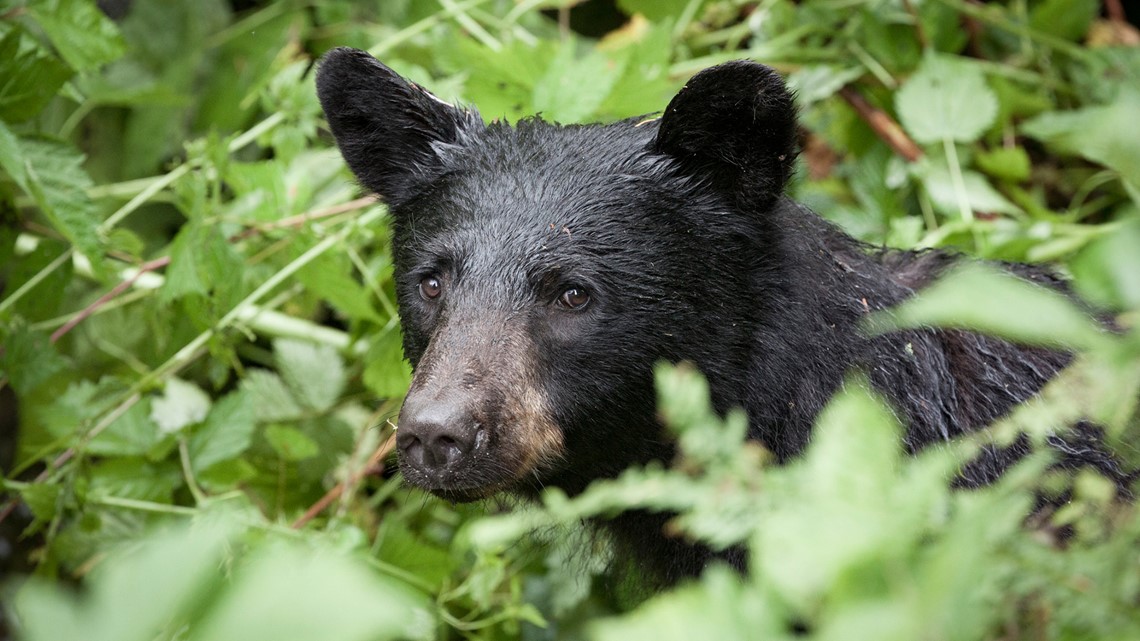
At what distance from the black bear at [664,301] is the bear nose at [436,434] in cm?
15

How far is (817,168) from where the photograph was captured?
5.68 meters

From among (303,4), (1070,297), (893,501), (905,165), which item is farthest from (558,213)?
(303,4)

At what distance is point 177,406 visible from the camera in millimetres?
4422

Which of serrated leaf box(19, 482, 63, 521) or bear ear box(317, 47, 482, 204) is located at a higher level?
bear ear box(317, 47, 482, 204)

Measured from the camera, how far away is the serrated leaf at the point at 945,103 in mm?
4566

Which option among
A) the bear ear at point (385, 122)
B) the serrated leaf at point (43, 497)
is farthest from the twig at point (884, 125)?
the serrated leaf at point (43, 497)

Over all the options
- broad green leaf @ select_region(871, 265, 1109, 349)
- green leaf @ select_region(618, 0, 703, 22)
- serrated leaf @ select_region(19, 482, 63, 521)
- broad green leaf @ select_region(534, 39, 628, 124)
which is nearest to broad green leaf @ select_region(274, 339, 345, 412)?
serrated leaf @ select_region(19, 482, 63, 521)

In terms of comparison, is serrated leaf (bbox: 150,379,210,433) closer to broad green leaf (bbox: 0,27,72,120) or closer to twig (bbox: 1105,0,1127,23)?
broad green leaf (bbox: 0,27,72,120)

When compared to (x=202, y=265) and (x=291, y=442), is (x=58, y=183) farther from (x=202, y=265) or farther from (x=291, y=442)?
(x=291, y=442)

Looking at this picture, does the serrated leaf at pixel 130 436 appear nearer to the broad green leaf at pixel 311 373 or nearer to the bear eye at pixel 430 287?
the broad green leaf at pixel 311 373

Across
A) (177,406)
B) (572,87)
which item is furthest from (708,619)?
(177,406)

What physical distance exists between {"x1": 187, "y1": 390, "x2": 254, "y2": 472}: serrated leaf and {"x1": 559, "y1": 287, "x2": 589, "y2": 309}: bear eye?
4.70 ft

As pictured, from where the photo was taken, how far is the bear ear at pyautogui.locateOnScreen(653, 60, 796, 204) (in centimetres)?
287

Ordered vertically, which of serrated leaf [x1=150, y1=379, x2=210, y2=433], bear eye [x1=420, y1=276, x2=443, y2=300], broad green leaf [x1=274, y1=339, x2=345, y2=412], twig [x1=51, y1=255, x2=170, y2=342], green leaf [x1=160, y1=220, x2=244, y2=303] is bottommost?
serrated leaf [x1=150, y1=379, x2=210, y2=433]
